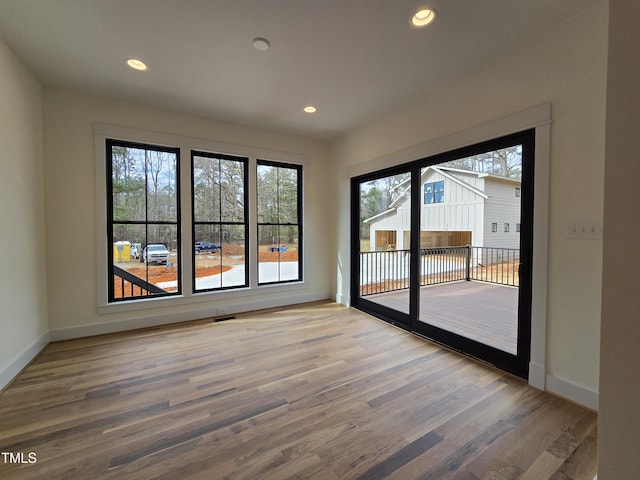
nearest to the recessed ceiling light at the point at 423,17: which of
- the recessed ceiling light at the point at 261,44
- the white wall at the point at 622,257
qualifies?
the recessed ceiling light at the point at 261,44

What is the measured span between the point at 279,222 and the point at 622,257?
390 cm

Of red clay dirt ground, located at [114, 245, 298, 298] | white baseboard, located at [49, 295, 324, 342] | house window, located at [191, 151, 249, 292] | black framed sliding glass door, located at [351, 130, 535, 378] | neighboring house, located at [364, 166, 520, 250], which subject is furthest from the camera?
house window, located at [191, 151, 249, 292]

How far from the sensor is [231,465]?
1426 millimetres

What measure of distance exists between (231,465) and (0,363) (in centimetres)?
219

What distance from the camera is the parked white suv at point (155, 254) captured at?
11.6 feet

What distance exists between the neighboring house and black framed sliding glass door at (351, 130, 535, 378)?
0.04 ft

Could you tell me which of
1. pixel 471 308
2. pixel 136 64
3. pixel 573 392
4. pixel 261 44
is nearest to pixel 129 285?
pixel 136 64

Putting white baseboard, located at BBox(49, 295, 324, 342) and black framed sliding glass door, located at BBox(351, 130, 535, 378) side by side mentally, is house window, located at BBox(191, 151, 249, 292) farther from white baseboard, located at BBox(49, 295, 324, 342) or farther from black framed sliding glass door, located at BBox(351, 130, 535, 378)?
black framed sliding glass door, located at BBox(351, 130, 535, 378)

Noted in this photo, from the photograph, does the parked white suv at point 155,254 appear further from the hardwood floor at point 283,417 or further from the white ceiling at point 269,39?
the white ceiling at point 269,39

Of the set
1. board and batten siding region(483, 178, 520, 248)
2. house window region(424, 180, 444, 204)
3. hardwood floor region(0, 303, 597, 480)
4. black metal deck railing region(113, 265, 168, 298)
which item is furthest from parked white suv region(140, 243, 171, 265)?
board and batten siding region(483, 178, 520, 248)

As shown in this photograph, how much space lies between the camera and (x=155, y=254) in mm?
3572

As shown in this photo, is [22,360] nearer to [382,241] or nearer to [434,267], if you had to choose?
[382,241]

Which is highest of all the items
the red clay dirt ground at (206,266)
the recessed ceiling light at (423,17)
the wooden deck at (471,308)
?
the recessed ceiling light at (423,17)

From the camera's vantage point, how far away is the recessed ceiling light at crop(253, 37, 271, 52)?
2198mm
